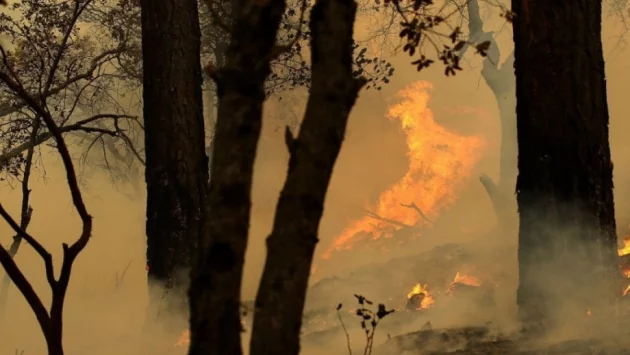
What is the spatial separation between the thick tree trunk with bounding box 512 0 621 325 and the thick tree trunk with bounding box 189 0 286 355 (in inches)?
136

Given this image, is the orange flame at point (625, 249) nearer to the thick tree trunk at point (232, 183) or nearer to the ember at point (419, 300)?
the ember at point (419, 300)

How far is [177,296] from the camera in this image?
6867mm

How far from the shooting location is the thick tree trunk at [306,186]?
2066 millimetres

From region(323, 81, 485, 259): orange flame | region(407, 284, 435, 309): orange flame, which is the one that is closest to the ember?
region(407, 284, 435, 309): orange flame

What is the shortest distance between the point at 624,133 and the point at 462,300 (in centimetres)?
1208

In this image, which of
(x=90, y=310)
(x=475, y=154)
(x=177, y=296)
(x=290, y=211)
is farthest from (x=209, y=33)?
(x=290, y=211)

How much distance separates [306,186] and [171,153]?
4977mm

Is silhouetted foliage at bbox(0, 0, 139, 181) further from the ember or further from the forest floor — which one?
the ember

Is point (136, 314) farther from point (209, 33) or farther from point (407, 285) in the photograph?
point (209, 33)

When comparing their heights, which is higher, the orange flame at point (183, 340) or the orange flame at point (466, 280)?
the orange flame at point (466, 280)

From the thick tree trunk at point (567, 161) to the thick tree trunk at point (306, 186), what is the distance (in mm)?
3214

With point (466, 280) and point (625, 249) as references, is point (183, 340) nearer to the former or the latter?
point (466, 280)

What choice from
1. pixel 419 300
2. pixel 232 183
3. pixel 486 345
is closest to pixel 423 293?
pixel 419 300

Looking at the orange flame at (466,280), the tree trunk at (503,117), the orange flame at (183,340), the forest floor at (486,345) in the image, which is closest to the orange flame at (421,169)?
the tree trunk at (503,117)
